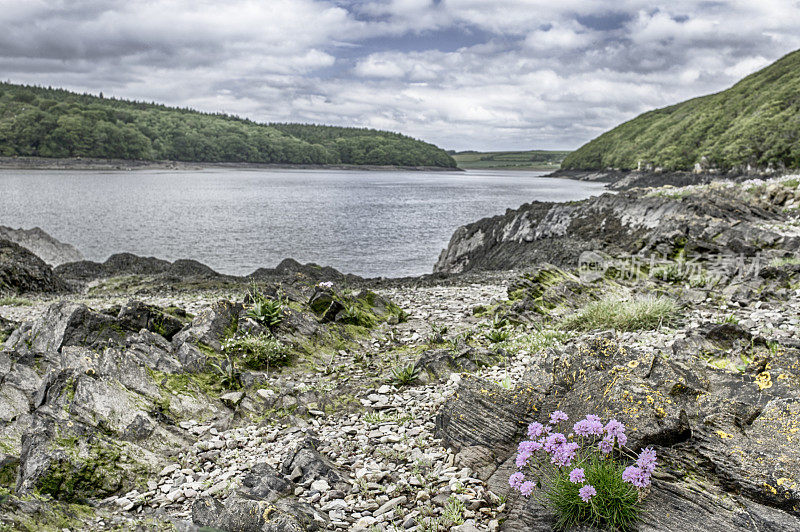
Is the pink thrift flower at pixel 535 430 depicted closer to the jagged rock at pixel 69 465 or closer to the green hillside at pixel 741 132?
the jagged rock at pixel 69 465

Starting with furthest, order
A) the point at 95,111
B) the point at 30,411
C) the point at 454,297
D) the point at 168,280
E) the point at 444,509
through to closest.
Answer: the point at 95,111 → the point at 168,280 → the point at 454,297 → the point at 30,411 → the point at 444,509

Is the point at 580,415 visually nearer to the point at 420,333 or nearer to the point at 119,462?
the point at 119,462

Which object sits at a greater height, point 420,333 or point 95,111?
point 95,111

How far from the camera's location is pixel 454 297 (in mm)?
16062

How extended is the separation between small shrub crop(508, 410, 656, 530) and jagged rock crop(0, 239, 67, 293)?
22.4 meters

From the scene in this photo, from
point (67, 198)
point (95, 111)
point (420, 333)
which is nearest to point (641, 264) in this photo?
point (420, 333)

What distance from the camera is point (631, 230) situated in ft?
85.7

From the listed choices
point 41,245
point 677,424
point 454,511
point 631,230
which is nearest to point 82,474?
point 454,511

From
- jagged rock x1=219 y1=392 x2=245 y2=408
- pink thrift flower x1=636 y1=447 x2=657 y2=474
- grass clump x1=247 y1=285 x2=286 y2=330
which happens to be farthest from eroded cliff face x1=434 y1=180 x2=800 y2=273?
jagged rock x1=219 y1=392 x2=245 y2=408

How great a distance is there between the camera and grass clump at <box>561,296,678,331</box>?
10.2 meters

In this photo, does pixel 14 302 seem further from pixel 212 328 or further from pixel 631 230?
pixel 631 230

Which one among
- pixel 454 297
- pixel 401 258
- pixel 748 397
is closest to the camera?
pixel 748 397

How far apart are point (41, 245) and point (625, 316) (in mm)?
37148

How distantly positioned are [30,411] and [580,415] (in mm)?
7067
